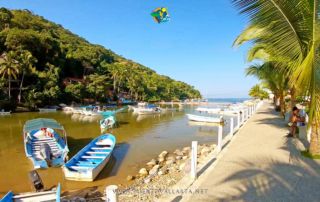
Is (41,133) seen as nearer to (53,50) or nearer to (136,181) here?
(136,181)

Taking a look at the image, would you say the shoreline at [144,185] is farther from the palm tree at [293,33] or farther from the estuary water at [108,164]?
the palm tree at [293,33]

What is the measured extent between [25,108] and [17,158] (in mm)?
38330

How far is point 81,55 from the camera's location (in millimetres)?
73562

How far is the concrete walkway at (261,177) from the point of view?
5.31 meters

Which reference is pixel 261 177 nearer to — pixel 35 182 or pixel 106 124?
pixel 35 182

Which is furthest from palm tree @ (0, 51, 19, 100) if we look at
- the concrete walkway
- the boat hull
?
the concrete walkway

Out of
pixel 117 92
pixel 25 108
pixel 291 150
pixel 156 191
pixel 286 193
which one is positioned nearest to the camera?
pixel 286 193

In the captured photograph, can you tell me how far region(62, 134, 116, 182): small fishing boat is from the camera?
32.0 feet

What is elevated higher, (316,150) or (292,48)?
(292,48)

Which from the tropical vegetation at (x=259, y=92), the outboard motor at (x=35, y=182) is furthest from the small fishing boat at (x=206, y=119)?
the tropical vegetation at (x=259, y=92)

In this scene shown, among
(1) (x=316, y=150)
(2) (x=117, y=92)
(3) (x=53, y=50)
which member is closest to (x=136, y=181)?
(1) (x=316, y=150)

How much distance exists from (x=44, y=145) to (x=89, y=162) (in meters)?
2.98

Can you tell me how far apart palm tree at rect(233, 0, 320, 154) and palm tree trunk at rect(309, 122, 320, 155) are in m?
1.74

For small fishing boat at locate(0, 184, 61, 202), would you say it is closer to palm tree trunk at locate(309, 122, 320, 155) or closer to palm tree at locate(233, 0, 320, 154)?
palm tree at locate(233, 0, 320, 154)
